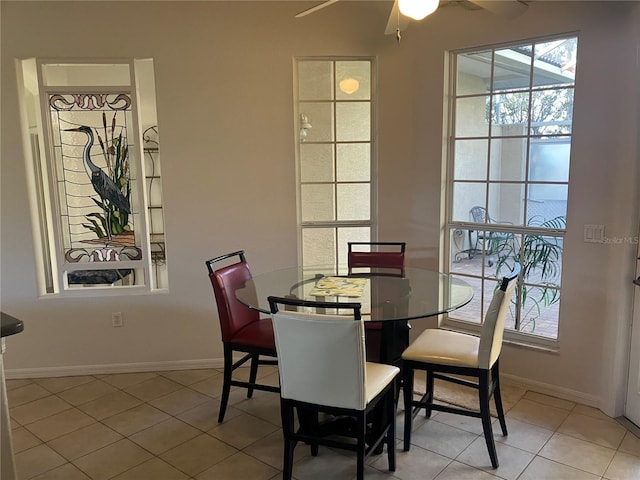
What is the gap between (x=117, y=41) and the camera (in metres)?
3.38

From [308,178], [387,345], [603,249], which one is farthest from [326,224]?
[603,249]

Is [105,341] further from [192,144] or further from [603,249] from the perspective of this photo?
[603,249]

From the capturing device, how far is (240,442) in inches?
106

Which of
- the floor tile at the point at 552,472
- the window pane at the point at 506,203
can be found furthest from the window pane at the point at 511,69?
the floor tile at the point at 552,472

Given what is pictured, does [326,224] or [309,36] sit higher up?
[309,36]

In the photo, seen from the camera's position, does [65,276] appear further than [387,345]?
Yes

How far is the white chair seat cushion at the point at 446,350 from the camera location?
96.5 inches

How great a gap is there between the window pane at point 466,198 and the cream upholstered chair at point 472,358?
107 cm

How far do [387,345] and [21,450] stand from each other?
209 centimetres

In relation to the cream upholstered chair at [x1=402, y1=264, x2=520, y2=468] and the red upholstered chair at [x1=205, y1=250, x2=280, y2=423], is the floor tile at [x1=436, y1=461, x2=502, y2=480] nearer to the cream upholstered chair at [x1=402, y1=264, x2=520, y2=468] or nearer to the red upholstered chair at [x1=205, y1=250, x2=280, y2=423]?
the cream upholstered chair at [x1=402, y1=264, x2=520, y2=468]

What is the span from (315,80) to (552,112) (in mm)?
1662

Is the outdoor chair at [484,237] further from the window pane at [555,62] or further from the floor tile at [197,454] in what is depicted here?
the floor tile at [197,454]

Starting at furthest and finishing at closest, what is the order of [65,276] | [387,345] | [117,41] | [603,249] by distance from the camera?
[65,276], [117,41], [603,249], [387,345]

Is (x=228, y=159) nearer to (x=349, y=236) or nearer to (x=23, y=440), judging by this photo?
(x=349, y=236)
